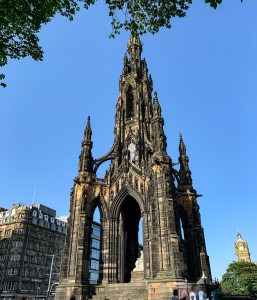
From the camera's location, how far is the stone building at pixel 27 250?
5312cm

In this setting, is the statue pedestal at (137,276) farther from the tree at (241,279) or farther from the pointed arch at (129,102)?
the tree at (241,279)

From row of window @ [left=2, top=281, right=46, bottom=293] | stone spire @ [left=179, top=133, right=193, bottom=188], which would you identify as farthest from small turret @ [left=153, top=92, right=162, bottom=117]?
row of window @ [left=2, top=281, right=46, bottom=293]

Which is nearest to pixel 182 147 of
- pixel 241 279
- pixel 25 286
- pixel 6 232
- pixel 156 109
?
pixel 156 109

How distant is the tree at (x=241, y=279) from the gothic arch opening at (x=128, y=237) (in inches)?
1201

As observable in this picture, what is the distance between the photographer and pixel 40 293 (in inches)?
2210

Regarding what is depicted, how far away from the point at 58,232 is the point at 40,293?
45.0 ft

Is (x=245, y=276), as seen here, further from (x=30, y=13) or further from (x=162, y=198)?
(x=30, y=13)

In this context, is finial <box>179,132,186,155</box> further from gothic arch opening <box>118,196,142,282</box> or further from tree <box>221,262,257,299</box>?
tree <box>221,262,257,299</box>

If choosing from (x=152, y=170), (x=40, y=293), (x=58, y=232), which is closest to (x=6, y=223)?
(x=58, y=232)

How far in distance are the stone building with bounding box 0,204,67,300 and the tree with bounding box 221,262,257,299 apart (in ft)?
113

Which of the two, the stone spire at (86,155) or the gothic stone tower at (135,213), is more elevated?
the stone spire at (86,155)

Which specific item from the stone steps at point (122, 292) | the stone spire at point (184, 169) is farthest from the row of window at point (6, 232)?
the stone spire at point (184, 169)

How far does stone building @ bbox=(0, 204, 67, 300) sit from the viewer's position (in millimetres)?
53125

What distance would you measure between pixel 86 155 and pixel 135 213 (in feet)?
27.9
